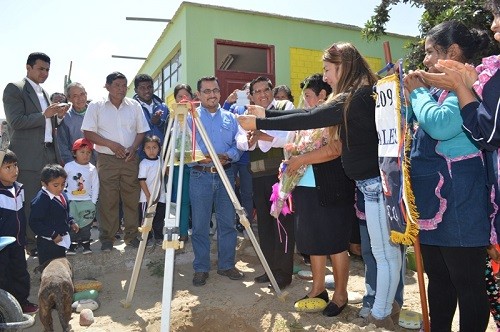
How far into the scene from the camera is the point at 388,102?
243cm

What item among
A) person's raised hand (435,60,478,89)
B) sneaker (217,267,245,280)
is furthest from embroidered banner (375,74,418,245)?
sneaker (217,267,245,280)

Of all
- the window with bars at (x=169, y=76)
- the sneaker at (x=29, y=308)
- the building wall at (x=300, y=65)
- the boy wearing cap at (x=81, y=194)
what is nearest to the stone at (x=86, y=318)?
the sneaker at (x=29, y=308)

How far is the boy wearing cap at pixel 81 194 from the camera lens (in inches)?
185

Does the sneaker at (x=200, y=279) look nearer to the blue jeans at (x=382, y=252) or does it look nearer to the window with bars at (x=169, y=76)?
the blue jeans at (x=382, y=252)

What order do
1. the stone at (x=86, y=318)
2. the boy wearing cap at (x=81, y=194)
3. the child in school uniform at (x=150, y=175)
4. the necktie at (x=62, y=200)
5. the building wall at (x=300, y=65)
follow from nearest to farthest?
the stone at (x=86, y=318) < the necktie at (x=62, y=200) < the boy wearing cap at (x=81, y=194) < the child in school uniform at (x=150, y=175) < the building wall at (x=300, y=65)

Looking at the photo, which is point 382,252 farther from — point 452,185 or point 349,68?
point 349,68

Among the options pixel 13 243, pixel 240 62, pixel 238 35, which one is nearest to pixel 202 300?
pixel 13 243

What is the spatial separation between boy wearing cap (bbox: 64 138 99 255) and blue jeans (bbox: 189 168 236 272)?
1.37 m

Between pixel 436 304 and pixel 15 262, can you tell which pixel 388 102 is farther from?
pixel 15 262

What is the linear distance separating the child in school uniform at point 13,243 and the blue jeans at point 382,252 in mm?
2938

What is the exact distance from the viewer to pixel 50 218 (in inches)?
156

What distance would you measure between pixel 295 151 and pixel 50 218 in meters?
2.48

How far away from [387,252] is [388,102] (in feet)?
3.33

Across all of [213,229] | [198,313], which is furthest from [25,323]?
[213,229]
